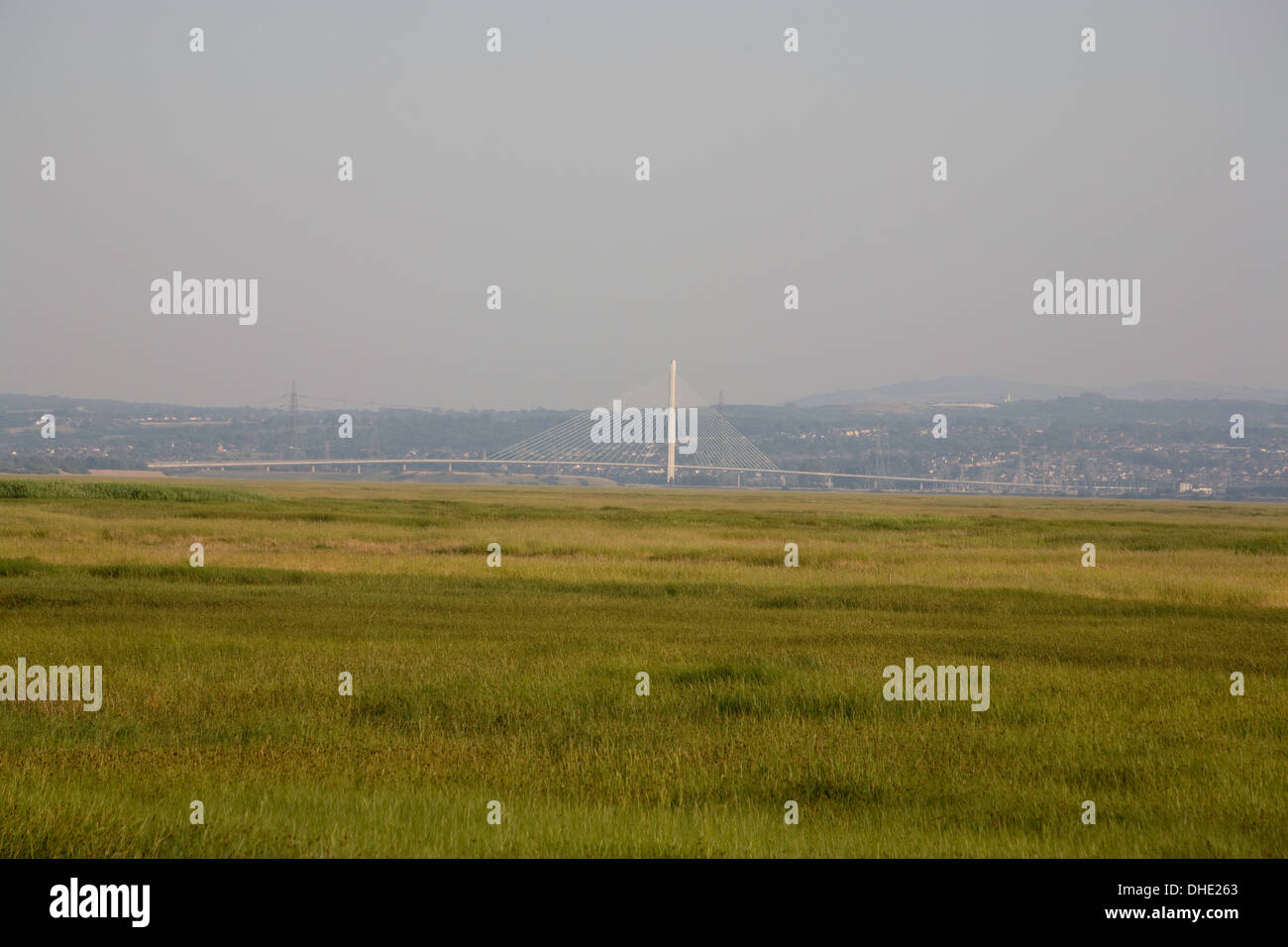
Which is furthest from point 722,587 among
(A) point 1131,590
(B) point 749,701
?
(B) point 749,701

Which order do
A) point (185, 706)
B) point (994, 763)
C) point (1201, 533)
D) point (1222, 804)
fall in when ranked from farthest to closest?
point (1201, 533)
point (185, 706)
point (994, 763)
point (1222, 804)

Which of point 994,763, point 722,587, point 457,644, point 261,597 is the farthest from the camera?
point 722,587

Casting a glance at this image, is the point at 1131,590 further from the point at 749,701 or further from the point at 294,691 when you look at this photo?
the point at 294,691
